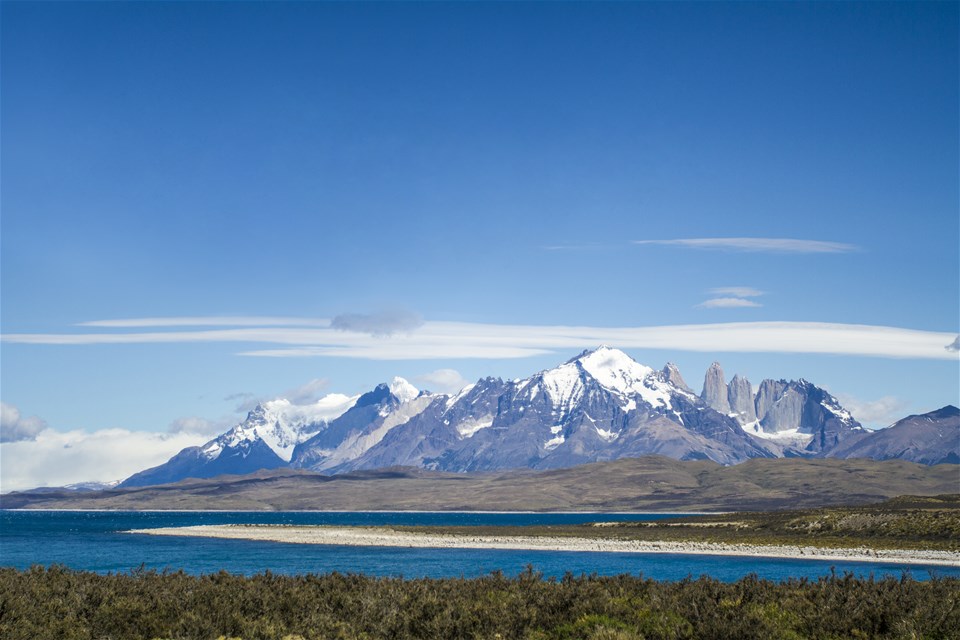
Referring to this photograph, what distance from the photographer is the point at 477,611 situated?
3288 centimetres

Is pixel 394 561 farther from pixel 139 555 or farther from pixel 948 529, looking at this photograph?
pixel 948 529

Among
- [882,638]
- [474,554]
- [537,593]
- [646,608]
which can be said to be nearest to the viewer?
[882,638]

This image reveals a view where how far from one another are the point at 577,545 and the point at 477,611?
300 ft

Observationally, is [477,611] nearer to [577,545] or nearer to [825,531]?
[577,545]

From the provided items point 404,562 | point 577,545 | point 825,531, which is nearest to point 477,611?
point 404,562

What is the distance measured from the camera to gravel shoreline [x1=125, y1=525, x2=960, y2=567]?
3570 inches

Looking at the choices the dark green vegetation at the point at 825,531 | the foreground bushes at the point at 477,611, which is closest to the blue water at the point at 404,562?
the dark green vegetation at the point at 825,531

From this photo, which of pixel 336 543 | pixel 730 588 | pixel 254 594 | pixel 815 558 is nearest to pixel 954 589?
pixel 730 588

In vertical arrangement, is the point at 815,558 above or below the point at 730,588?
below

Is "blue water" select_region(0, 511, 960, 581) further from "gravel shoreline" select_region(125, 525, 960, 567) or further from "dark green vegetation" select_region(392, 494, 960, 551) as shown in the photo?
"dark green vegetation" select_region(392, 494, 960, 551)

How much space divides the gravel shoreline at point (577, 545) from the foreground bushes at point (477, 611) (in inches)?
2211

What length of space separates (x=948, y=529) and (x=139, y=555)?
92958 mm

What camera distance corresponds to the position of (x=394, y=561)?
94.0 metres

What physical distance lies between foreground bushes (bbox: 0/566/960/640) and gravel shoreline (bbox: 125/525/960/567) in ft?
184
